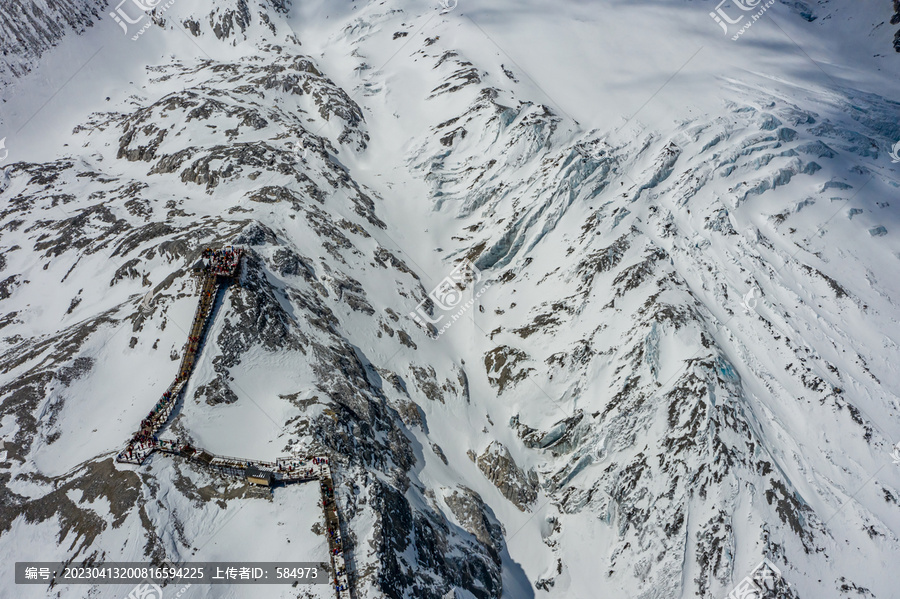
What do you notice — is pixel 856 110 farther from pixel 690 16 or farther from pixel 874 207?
pixel 690 16

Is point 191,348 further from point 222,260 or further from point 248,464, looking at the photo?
point 248,464

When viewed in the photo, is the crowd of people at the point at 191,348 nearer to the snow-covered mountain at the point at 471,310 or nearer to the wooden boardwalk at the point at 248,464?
the wooden boardwalk at the point at 248,464

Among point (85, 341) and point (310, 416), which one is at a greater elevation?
point (85, 341)

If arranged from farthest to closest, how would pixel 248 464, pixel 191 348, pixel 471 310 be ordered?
pixel 471 310 → pixel 191 348 → pixel 248 464

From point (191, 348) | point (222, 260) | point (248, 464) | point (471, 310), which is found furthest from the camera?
point (471, 310)

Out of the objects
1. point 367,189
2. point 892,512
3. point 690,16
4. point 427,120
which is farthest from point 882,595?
point 690,16

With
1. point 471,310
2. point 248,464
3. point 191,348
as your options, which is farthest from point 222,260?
point 471,310

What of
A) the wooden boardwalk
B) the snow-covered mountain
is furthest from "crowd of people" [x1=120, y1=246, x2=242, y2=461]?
the snow-covered mountain

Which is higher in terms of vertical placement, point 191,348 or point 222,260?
point 222,260

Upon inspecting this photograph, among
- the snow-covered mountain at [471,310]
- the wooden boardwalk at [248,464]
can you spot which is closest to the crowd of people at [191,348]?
the wooden boardwalk at [248,464]
